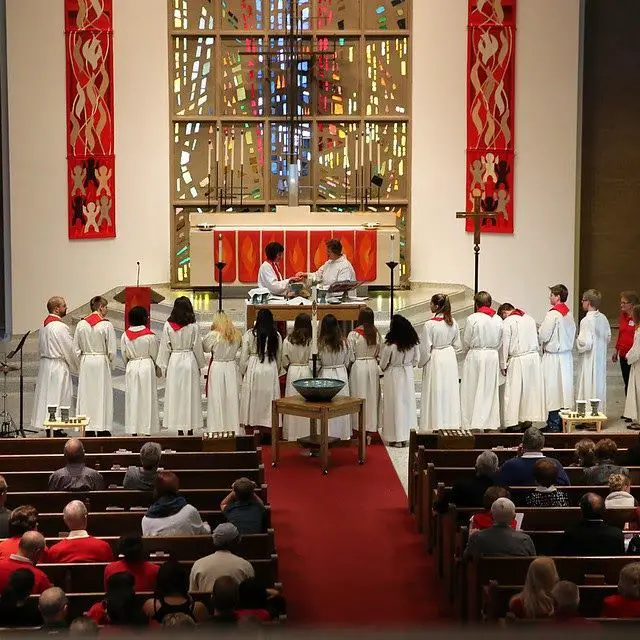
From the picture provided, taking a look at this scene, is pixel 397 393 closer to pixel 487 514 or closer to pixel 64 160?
pixel 487 514

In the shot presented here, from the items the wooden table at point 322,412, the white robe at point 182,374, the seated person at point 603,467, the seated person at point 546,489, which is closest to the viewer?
the seated person at point 546,489

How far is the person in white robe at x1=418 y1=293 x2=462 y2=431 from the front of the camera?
11.3m

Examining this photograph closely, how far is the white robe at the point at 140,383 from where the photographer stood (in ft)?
36.2

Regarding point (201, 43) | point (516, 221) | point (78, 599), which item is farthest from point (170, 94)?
point (78, 599)

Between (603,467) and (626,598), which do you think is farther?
(603,467)

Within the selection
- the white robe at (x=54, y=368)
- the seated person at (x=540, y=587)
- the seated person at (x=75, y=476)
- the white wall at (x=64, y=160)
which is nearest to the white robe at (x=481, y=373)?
the white robe at (x=54, y=368)

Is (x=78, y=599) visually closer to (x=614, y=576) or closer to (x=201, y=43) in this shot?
(x=614, y=576)

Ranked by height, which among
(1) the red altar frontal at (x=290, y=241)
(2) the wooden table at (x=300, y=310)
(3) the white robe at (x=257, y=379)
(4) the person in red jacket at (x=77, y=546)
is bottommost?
(4) the person in red jacket at (x=77, y=546)

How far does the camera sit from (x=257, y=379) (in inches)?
438

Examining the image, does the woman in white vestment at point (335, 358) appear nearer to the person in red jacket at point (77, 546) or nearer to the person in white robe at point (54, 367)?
the person in white robe at point (54, 367)

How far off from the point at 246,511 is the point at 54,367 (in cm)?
504

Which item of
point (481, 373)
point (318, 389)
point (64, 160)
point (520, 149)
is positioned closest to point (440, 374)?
point (481, 373)

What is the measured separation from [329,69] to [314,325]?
22.3 feet

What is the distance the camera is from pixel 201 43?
16203 millimetres
